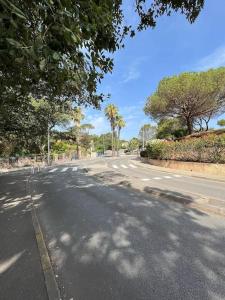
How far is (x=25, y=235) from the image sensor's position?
20.6 feet

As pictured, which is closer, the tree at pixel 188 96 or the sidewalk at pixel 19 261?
the sidewalk at pixel 19 261

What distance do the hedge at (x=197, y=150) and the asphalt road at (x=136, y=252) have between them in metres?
15.0

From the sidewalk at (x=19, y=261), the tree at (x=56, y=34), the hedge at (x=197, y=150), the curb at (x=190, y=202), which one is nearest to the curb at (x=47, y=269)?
the sidewalk at (x=19, y=261)

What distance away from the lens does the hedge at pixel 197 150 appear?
22.1 meters

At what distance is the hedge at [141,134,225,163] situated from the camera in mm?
22141

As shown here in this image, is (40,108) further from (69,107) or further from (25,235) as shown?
(25,235)

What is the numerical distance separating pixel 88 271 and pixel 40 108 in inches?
587

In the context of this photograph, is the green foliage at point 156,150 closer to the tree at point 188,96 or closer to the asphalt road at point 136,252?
the tree at point 188,96

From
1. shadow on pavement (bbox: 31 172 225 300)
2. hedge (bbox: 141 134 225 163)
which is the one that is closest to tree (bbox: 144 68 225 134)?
hedge (bbox: 141 134 225 163)

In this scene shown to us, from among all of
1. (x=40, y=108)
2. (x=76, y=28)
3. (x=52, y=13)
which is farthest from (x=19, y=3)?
(x=40, y=108)

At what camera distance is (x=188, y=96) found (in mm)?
33781

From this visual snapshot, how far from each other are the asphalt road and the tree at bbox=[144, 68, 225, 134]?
26.7 m

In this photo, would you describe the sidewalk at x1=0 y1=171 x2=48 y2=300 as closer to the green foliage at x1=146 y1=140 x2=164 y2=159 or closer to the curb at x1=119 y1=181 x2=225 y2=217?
the curb at x1=119 y1=181 x2=225 y2=217

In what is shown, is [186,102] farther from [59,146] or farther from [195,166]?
[59,146]
